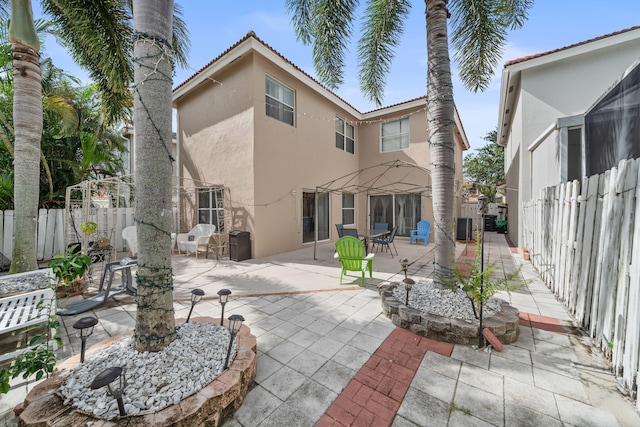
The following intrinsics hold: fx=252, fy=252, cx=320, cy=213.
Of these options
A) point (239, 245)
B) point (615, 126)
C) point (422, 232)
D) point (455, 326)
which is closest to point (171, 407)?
point (455, 326)

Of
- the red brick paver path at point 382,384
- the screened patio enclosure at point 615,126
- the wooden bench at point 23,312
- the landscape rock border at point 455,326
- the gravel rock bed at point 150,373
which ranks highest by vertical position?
the screened patio enclosure at point 615,126

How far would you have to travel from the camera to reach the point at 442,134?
11.4 ft

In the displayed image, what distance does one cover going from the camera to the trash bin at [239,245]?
7.22 metres

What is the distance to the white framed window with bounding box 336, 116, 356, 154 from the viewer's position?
37.9 feet

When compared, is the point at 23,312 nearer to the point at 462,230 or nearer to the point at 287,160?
the point at 287,160

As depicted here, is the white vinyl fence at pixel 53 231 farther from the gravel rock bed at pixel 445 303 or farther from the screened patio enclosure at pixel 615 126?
the screened patio enclosure at pixel 615 126

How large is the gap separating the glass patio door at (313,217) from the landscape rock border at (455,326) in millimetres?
5852

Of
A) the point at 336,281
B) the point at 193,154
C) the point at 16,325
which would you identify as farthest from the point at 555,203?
the point at 193,154

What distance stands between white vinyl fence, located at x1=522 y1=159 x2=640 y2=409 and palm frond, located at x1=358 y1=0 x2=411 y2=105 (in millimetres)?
4230

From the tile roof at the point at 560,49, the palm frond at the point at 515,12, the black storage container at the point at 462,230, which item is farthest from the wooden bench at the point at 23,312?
the black storage container at the point at 462,230

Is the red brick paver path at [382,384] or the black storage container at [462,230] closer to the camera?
the red brick paver path at [382,384]

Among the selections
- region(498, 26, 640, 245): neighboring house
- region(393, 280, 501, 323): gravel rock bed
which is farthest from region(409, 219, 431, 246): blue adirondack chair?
region(393, 280, 501, 323): gravel rock bed

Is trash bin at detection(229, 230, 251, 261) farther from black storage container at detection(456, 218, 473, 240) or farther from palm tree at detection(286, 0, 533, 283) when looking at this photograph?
black storage container at detection(456, 218, 473, 240)

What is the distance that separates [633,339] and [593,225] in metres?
1.50
